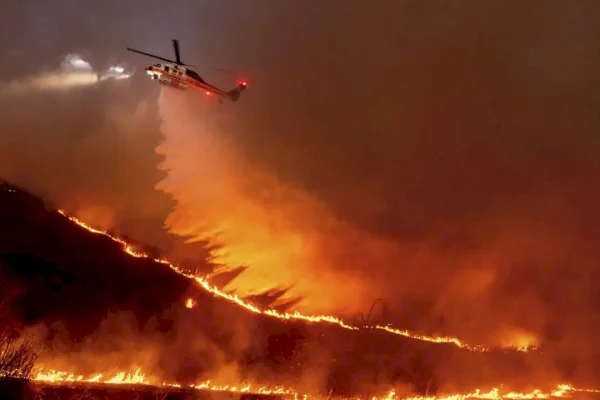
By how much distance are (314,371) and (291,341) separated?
330cm

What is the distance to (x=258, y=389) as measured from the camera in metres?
26.8

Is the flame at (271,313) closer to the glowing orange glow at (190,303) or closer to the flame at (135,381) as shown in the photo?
the glowing orange glow at (190,303)

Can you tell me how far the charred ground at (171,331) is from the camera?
28.2 meters

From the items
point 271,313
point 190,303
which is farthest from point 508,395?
point 190,303

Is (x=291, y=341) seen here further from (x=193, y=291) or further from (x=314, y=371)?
(x=193, y=291)

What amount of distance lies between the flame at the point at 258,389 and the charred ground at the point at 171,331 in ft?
3.04

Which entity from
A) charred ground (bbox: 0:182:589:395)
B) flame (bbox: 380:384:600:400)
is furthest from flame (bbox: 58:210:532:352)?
flame (bbox: 380:384:600:400)

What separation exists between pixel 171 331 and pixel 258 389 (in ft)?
24.3

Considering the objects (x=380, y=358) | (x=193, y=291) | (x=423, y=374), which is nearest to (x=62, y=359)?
(x=193, y=291)

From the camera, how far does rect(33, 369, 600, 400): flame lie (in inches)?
861

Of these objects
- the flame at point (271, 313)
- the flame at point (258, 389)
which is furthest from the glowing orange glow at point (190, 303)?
the flame at point (258, 389)

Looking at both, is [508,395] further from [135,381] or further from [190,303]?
[135,381]

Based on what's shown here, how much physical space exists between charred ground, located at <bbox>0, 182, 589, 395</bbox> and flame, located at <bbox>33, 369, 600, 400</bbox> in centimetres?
93

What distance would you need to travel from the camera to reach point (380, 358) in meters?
35.5
